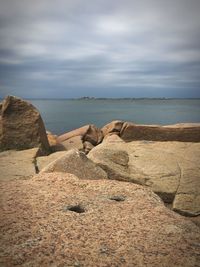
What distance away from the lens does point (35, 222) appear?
3174mm

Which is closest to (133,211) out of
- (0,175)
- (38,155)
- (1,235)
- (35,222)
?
(35,222)

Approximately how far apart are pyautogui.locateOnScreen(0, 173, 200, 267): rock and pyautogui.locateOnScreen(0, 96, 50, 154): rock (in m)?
5.77

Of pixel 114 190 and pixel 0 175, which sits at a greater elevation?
pixel 114 190

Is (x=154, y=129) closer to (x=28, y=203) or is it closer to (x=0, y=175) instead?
(x=0, y=175)

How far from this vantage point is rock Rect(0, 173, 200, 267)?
266 centimetres

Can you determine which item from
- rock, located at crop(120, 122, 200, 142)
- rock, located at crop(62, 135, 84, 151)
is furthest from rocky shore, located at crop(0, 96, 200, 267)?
rock, located at crop(62, 135, 84, 151)

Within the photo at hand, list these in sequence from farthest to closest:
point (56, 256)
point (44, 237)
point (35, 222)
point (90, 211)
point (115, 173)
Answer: point (115, 173) < point (90, 211) < point (35, 222) < point (44, 237) < point (56, 256)

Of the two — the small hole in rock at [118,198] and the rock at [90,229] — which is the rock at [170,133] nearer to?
the rock at [90,229]

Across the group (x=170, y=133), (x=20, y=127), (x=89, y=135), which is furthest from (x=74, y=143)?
(x=170, y=133)

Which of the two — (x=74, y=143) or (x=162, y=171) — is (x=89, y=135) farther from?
(x=162, y=171)

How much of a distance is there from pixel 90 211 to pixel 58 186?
87 centimetres

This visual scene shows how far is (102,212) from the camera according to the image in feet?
11.4

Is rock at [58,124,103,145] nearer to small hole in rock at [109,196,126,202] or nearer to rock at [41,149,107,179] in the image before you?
rock at [41,149,107,179]

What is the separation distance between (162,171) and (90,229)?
3.77 m
